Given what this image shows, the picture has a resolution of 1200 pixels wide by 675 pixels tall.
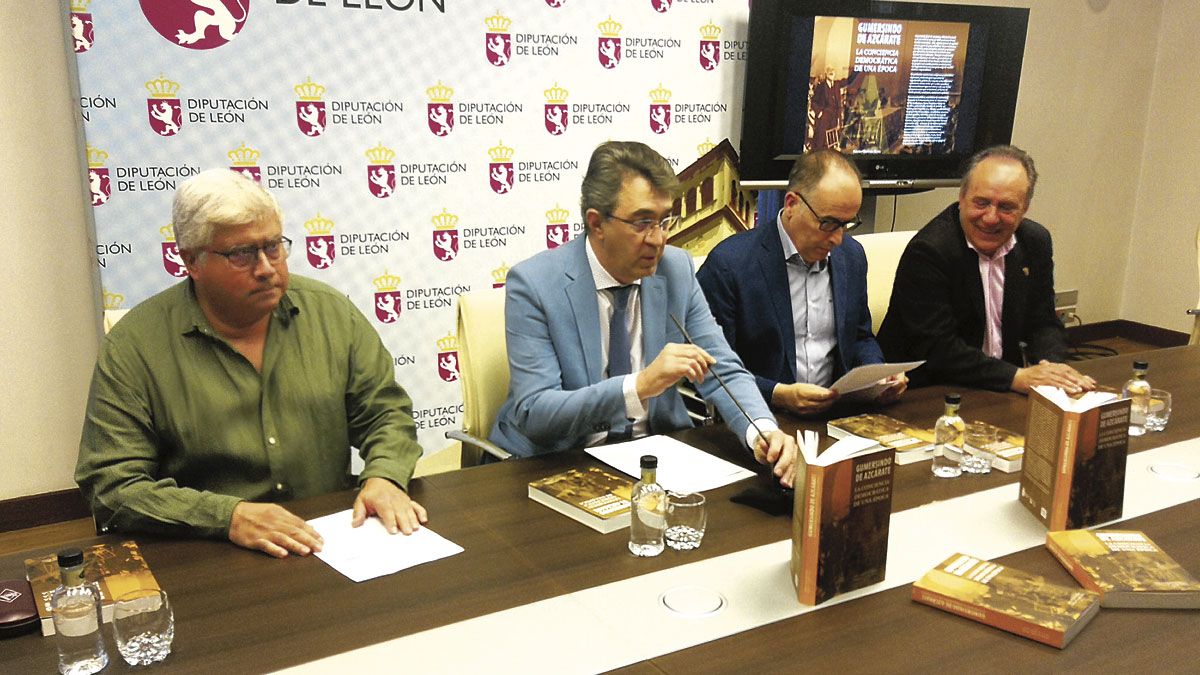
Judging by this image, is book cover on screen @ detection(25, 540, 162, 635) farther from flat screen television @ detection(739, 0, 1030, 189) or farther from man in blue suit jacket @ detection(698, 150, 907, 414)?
flat screen television @ detection(739, 0, 1030, 189)

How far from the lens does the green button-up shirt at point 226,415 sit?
5.47ft

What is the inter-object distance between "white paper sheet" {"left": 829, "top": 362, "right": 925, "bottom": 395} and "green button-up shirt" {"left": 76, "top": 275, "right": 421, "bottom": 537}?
3.28 ft

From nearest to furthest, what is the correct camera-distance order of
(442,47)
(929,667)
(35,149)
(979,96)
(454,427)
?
(929,667) < (35,149) < (442,47) < (454,427) < (979,96)

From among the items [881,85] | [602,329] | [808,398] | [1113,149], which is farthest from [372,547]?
[1113,149]

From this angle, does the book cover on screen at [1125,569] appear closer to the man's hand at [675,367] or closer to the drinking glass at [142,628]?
the man's hand at [675,367]

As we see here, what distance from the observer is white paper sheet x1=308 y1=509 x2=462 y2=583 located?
149 cm

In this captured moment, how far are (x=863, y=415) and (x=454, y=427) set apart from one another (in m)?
1.98

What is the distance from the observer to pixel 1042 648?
1.28m

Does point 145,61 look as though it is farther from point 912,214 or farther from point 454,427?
point 912,214

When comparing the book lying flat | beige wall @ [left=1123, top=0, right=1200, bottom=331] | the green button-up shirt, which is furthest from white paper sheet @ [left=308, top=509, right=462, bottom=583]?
beige wall @ [left=1123, top=0, right=1200, bottom=331]

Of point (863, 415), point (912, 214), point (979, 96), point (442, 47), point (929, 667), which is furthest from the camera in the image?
point (912, 214)

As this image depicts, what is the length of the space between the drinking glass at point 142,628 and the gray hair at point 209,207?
0.78 m

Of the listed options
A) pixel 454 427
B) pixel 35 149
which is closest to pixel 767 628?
pixel 454 427

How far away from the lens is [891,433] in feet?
6.76
